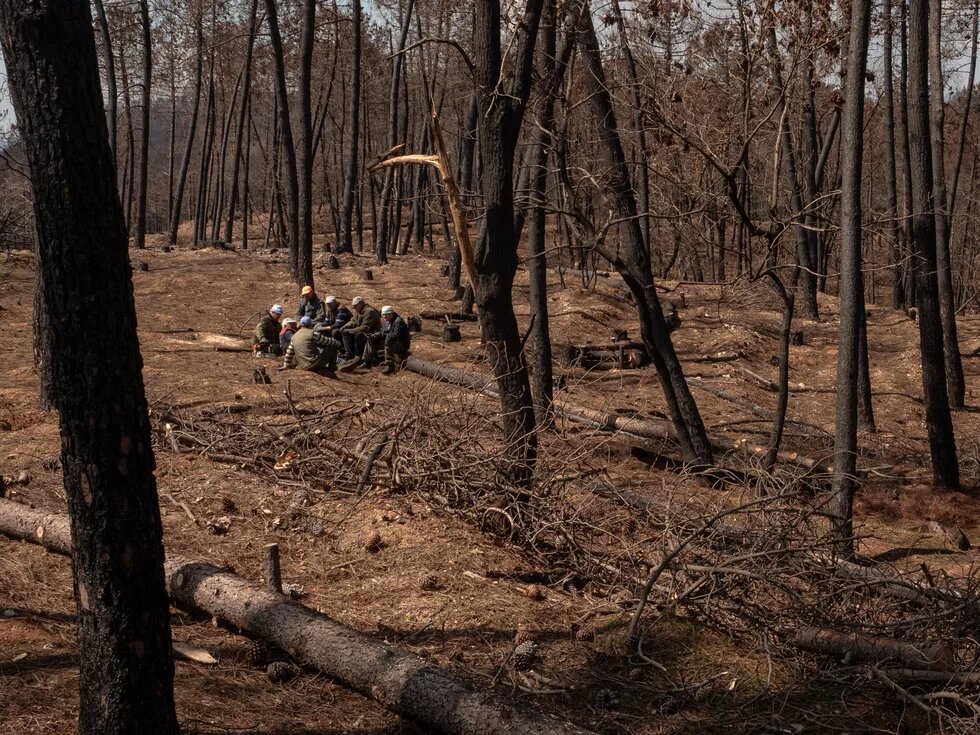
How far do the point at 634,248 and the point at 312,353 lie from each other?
545 centimetres

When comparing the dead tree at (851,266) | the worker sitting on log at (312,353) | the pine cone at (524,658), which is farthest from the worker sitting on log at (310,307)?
the pine cone at (524,658)

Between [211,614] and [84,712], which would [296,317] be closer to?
[211,614]

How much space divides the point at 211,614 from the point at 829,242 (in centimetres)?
2358

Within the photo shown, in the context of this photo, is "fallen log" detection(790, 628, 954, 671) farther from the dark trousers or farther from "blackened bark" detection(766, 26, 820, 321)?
the dark trousers

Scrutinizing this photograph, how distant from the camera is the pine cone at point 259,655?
560 cm

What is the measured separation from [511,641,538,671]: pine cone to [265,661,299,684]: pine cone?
124 cm

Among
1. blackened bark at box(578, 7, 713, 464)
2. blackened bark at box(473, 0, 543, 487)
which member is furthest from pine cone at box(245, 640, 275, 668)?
blackened bark at box(578, 7, 713, 464)

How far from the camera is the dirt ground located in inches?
203

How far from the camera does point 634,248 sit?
1116 cm

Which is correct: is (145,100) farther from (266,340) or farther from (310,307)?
(266,340)

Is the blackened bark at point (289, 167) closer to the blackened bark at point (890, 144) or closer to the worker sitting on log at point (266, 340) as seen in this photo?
the worker sitting on log at point (266, 340)

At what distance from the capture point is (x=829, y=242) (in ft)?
87.2

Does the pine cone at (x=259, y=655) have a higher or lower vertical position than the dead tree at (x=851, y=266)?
lower

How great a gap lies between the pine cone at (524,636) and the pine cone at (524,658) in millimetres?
110
